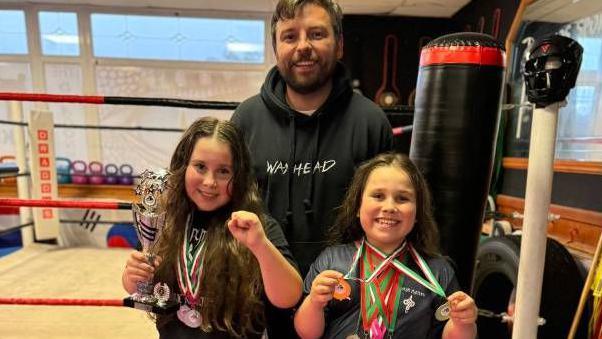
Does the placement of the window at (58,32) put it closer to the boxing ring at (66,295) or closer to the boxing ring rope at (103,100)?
the boxing ring at (66,295)

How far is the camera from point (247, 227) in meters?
0.80

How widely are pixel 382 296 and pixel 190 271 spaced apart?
454mm

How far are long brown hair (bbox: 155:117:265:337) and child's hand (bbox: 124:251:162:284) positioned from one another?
6 centimetres

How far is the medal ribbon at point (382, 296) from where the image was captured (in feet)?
2.94

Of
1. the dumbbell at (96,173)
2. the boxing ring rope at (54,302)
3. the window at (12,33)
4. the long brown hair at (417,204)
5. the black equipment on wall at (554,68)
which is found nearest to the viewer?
the black equipment on wall at (554,68)

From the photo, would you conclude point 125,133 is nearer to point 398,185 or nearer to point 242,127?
point 242,127

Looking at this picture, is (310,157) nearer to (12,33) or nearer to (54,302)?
(54,302)

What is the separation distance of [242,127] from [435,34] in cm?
379

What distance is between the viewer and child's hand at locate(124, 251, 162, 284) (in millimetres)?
905

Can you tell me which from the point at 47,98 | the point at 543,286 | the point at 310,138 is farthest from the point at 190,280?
the point at 543,286

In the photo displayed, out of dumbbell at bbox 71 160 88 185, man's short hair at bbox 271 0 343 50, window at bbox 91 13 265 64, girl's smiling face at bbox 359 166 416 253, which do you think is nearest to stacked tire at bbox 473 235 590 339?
girl's smiling face at bbox 359 166 416 253

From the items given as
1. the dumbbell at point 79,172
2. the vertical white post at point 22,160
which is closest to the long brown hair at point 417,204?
the vertical white post at point 22,160

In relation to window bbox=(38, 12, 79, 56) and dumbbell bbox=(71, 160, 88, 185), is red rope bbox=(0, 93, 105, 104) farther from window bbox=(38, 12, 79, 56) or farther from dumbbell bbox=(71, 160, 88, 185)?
window bbox=(38, 12, 79, 56)

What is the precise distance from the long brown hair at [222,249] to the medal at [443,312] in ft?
1.31
